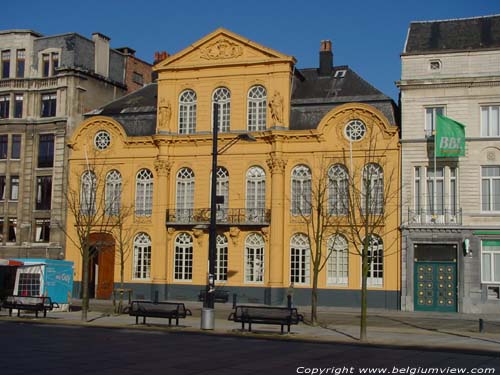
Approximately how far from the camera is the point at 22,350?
17547 mm

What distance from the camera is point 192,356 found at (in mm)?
17297

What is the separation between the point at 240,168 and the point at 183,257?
623cm

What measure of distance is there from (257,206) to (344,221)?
17.3 ft

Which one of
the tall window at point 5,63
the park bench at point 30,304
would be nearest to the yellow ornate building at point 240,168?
the tall window at point 5,63

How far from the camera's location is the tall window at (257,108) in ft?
144

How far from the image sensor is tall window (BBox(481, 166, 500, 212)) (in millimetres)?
38156

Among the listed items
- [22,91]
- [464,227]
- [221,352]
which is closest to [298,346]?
[221,352]

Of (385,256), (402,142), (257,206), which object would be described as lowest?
(385,256)

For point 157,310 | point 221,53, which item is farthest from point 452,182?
point 157,310

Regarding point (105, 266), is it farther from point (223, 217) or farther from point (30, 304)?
point (30, 304)

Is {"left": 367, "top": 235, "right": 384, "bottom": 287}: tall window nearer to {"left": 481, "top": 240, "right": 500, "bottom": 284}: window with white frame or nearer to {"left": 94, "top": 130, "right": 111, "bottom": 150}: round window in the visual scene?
{"left": 481, "top": 240, "right": 500, "bottom": 284}: window with white frame

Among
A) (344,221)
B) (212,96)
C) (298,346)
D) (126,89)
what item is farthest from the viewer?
(126,89)

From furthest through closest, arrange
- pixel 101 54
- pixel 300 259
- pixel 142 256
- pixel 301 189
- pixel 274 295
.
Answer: pixel 101 54, pixel 142 256, pixel 301 189, pixel 300 259, pixel 274 295

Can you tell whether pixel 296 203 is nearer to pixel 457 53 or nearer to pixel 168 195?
pixel 168 195
